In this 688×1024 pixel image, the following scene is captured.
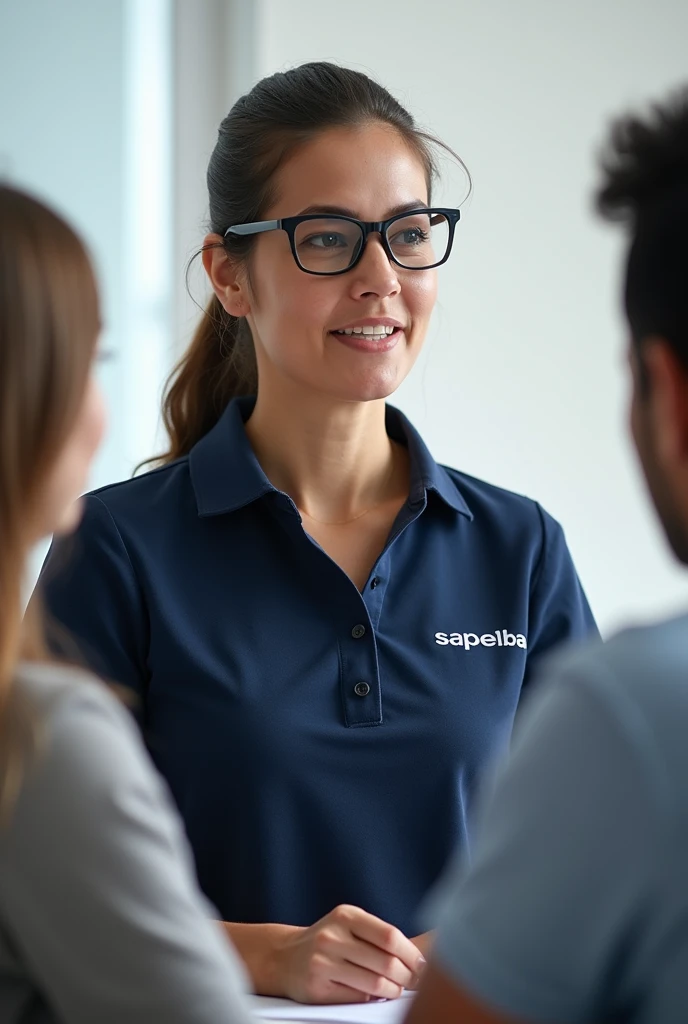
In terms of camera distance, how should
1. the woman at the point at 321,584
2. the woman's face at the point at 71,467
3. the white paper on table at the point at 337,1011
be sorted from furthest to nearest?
the woman at the point at 321,584
the white paper on table at the point at 337,1011
the woman's face at the point at 71,467

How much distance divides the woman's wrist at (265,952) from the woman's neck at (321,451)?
0.64 metres

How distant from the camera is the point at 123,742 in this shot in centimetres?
95

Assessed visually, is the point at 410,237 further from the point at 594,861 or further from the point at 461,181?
the point at 461,181

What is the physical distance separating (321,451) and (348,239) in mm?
334

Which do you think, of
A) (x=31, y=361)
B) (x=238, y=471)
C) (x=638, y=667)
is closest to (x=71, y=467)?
(x=31, y=361)

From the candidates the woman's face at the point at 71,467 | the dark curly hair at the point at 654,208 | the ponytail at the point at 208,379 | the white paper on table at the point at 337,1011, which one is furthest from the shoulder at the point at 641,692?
the ponytail at the point at 208,379

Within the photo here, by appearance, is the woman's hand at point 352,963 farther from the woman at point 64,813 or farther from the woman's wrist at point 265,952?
the woman at point 64,813

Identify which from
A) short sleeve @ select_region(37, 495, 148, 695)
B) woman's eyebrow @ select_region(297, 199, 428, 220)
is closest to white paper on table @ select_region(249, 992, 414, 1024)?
short sleeve @ select_region(37, 495, 148, 695)

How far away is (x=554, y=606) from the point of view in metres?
1.95

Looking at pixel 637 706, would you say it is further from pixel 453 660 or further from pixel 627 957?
pixel 453 660

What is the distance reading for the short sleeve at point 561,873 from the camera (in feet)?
2.53

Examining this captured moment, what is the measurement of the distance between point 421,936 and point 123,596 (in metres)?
0.62

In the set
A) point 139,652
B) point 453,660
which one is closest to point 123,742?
point 139,652

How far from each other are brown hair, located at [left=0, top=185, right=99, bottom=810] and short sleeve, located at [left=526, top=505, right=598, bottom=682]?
1057 mm
